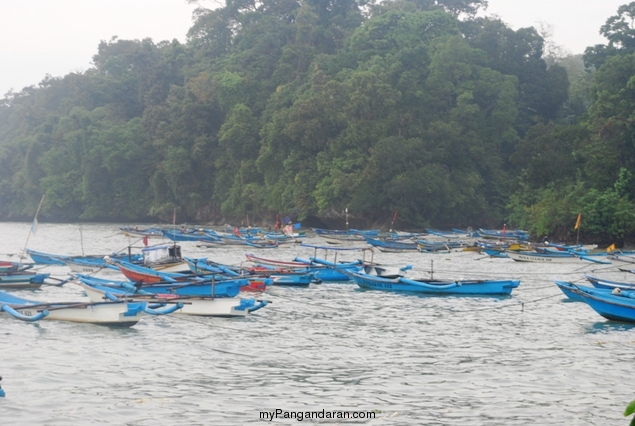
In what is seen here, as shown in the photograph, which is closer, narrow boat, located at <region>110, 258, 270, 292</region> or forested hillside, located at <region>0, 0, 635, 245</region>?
narrow boat, located at <region>110, 258, 270, 292</region>

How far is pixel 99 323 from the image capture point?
65.1 feet

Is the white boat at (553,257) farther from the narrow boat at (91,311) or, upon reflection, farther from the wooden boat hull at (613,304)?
the narrow boat at (91,311)

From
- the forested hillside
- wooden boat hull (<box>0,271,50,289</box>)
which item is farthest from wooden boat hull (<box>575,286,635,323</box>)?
the forested hillside

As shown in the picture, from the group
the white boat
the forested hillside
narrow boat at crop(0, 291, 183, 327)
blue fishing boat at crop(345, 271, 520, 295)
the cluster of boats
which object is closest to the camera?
narrow boat at crop(0, 291, 183, 327)

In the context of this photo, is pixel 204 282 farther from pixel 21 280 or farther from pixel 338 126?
pixel 338 126

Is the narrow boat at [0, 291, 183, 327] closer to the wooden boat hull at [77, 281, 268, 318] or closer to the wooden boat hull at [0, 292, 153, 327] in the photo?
the wooden boat hull at [0, 292, 153, 327]

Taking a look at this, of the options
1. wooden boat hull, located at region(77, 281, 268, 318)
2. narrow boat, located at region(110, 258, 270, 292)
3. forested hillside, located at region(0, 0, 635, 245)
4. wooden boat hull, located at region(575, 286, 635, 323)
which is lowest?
wooden boat hull, located at region(77, 281, 268, 318)

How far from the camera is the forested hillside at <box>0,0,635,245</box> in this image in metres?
58.6

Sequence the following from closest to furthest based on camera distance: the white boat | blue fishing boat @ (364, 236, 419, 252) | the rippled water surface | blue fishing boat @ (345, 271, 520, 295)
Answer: the rippled water surface < blue fishing boat @ (345, 271, 520, 295) < the white boat < blue fishing boat @ (364, 236, 419, 252)

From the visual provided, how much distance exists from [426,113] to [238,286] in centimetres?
4913

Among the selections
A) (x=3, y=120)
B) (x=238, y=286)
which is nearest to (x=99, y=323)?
(x=238, y=286)

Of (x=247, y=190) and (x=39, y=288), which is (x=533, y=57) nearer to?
(x=247, y=190)

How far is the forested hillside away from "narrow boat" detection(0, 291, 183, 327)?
37.0 m

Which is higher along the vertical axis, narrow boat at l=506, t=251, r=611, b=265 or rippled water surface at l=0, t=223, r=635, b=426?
narrow boat at l=506, t=251, r=611, b=265
